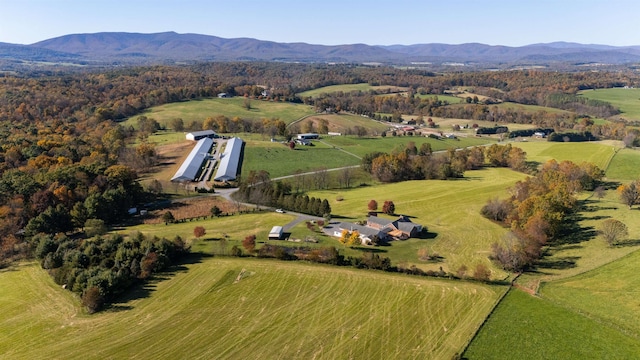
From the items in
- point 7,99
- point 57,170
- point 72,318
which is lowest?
point 72,318

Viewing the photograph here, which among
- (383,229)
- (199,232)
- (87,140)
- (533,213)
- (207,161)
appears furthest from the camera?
(87,140)

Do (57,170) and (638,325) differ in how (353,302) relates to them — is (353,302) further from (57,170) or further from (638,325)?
(57,170)

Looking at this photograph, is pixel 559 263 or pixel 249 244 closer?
pixel 559 263

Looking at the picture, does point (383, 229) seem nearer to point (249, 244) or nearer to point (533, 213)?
point (249, 244)

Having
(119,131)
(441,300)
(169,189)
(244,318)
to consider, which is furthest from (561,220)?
(119,131)

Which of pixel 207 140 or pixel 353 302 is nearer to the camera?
pixel 353 302

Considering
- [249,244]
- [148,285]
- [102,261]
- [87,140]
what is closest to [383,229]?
[249,244]

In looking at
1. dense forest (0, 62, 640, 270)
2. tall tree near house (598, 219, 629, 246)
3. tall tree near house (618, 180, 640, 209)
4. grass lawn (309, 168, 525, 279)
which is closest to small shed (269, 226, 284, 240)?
grass lawn (309, 168, 525, 279)
